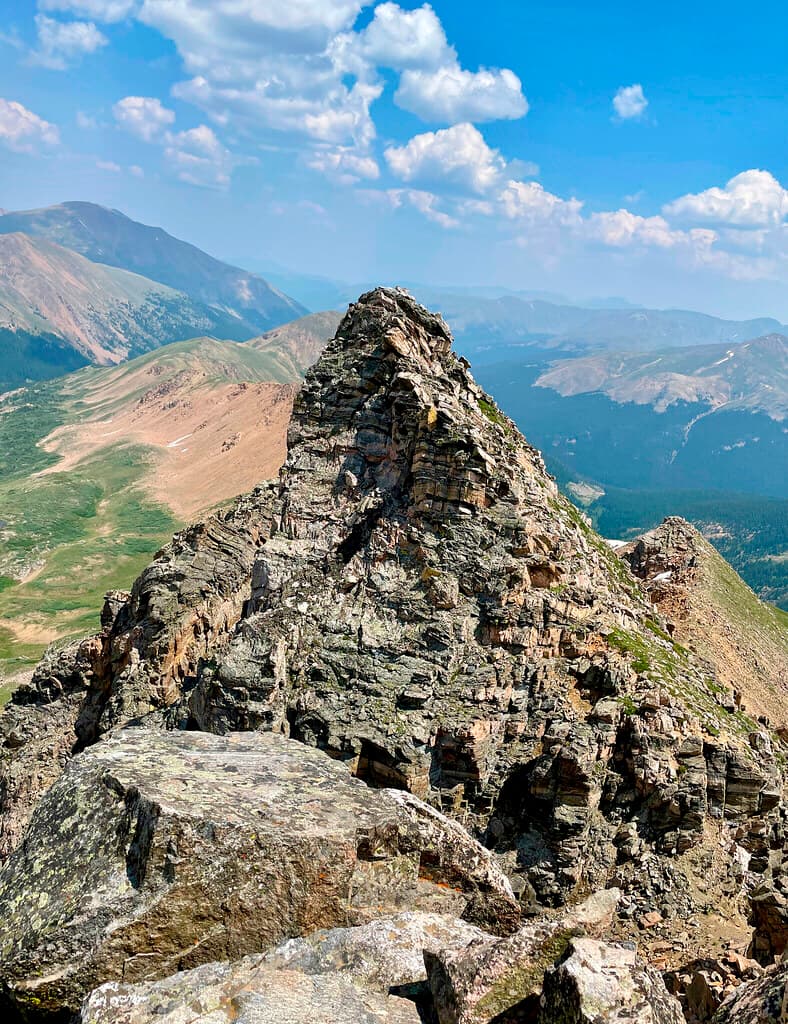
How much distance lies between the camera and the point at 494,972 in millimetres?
12398

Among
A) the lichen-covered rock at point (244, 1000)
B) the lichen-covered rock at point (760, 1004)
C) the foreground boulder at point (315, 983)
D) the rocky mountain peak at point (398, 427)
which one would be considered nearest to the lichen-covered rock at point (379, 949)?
the foreground boulder at point (315, 983)

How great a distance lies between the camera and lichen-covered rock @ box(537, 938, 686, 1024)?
1108cm

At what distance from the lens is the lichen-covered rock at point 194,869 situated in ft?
42.7

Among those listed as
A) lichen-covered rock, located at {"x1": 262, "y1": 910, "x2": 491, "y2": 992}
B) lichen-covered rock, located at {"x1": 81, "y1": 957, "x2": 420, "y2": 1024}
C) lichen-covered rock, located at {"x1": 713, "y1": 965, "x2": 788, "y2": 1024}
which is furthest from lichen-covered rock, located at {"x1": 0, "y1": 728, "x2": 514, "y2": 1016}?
lichen-covered rock, located at {"x1": 713, "y1": 965, "x2": 788, "y2": 1024}

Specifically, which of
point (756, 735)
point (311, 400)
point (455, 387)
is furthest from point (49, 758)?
point (756, 735)

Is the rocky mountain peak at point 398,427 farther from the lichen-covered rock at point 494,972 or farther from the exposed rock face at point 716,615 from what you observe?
the exposed rock face at point 716,615

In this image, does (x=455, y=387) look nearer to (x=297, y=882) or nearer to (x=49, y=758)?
(x=49, y=758)

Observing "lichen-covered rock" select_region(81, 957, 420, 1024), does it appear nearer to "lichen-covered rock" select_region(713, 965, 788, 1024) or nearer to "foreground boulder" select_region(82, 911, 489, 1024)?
"foreground boulder" select_region(82, 911, 489, 1024)

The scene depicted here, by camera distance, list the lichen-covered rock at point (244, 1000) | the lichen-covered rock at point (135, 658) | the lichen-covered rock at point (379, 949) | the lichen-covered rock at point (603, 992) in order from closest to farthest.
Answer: the lichen-covered rock at point (603, 992) → the lichen-covered rock at point (244, 1000) → the lichen-covered rock at point (379, 949) → the lichen-covered rock at point (135, 658)

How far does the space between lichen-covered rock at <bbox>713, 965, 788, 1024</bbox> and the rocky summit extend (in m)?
1.13

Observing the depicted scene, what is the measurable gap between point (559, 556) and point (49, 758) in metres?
27.9

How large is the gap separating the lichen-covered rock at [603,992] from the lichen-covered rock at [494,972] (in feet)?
1.79

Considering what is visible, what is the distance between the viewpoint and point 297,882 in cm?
1429

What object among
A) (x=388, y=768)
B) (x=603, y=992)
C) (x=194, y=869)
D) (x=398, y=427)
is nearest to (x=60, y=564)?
(x=398, y=427)
